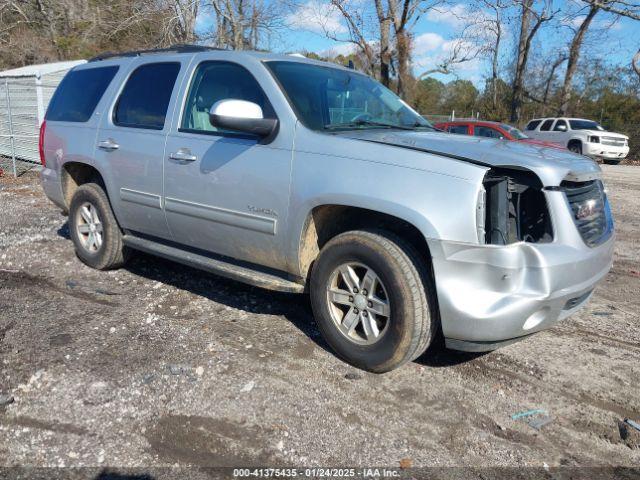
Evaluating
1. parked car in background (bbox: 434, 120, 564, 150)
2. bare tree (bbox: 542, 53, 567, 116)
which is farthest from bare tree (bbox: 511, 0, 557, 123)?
parked car in background (bbox: 434, 120, 564, 150)

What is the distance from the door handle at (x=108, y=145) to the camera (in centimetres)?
467

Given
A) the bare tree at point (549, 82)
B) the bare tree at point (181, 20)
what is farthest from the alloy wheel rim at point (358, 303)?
the bare tree at point (549, 82)

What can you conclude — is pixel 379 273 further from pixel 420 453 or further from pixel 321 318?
pixel 420 453

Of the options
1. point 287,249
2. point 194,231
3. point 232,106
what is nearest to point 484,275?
point 287,249

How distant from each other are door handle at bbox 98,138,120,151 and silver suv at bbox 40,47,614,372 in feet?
0.05

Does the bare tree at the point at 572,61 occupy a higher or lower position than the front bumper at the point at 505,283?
higher

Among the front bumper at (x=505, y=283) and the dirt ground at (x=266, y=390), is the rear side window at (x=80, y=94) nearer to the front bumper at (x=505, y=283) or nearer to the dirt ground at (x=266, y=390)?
the dirt ground at (x=266, y=390)

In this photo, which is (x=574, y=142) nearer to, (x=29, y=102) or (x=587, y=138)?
(x=587, y=138)

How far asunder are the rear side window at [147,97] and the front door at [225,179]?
0.88 feet

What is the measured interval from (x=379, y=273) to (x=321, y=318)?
594mm

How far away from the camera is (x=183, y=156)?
406 cm

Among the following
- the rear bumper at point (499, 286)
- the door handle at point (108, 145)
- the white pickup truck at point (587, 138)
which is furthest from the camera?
the white pickup truck at point (587, 138)

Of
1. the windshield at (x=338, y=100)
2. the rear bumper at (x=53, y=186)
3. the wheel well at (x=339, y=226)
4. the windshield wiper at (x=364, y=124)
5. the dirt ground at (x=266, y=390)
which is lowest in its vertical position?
the dirt ground at (x=266, y=390)

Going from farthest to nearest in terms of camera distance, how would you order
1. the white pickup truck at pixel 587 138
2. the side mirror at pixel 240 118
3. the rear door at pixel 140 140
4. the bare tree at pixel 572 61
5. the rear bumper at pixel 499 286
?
the bare tree at pixel 572 61 → the white pickup truck at pixel 587 138 → the rear door at pixel 140 140 → the side mirror at pixel 240 118 → the rear bumper at pixel 499 286
